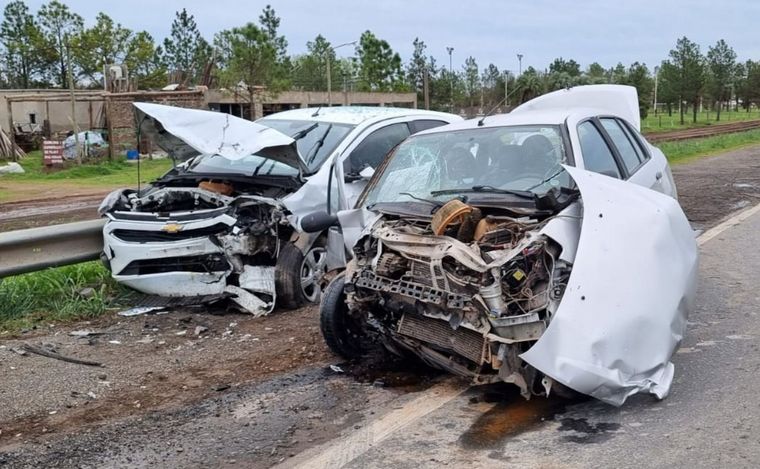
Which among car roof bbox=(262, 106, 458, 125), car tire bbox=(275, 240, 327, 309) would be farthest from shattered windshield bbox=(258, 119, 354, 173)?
car tire bbox=(275, 240, 327, 309)

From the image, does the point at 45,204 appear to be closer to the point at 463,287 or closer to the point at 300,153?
the point at 300,153

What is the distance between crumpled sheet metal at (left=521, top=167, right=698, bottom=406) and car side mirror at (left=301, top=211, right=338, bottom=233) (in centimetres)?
245

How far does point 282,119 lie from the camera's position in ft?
29.6

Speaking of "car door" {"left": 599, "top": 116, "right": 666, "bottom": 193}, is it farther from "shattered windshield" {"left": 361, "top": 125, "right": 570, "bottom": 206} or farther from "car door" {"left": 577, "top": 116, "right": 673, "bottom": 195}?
"shattered windshield" {"left": 361, "top": 125, "right": 570, "bottom": 206}

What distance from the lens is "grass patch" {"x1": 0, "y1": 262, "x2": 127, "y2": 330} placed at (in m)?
6.89

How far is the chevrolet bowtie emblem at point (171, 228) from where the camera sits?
6.92 meters


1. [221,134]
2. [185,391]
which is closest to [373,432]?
[185,391]

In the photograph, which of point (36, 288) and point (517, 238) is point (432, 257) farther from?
point (36, 288)

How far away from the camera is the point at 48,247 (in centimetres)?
724

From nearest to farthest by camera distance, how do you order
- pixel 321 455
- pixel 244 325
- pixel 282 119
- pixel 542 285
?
pixel 321 455 → pixel 542 285 → pixel 244 325 → pixel 282 119

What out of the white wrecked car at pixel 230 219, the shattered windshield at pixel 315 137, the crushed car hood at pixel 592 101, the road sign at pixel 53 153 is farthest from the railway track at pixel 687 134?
the white wrecked car at pixel 230 219

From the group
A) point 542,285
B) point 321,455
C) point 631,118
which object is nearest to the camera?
point 321,455

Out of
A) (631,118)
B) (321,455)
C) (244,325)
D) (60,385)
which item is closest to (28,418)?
(60,385)

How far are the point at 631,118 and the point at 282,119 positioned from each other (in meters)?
3.82
